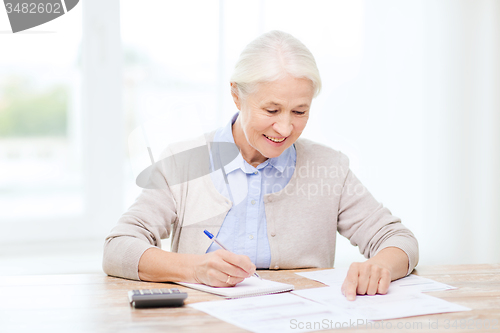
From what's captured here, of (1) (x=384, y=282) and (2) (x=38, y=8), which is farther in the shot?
(2) (x=38, y=8)

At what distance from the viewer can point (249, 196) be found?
1.53 m

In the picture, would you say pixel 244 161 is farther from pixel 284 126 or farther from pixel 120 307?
pixel 120 307

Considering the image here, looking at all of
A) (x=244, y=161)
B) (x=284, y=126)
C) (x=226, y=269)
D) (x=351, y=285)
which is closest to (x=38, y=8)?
(x=244, y=161)

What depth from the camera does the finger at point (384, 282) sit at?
1.12m

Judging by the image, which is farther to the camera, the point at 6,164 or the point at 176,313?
the point at 6,164

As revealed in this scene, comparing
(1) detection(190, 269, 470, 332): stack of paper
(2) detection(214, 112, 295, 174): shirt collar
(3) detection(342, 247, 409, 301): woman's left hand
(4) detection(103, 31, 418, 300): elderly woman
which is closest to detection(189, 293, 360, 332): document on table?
(1) detection(190, 269, 470, 332): stack of paper

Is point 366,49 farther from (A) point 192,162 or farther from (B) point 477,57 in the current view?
(A) point 192,162

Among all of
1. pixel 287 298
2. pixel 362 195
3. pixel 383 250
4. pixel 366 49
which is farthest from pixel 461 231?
pixel 287 298

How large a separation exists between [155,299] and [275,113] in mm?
662

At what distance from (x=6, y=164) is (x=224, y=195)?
1216 millimetres

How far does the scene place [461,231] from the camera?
2.63 metres

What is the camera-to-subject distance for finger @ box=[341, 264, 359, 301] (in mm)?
1058

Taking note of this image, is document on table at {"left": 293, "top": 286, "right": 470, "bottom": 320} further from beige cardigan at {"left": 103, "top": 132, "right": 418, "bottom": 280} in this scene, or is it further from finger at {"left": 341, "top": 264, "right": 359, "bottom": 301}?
beige cardigan at {"left": 103, "top": 132, "right": 418, "bottom": 280}

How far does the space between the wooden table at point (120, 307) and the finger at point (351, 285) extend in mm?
97
